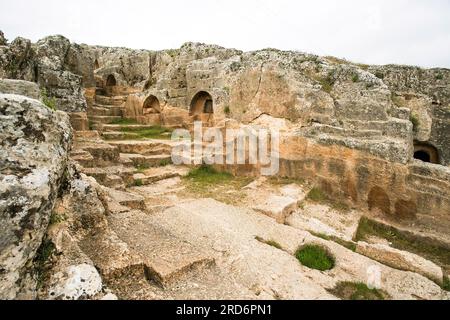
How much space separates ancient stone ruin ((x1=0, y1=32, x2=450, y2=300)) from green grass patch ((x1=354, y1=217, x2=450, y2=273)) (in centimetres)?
4

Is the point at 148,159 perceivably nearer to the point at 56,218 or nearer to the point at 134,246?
the point at 134,246

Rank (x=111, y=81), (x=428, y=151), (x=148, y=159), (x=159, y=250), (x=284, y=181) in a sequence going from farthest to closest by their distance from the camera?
(x=111, y=81)
(x=428, y=151)
(x=148, y=159)
(x=284, y=181)
(x=159, y=250)

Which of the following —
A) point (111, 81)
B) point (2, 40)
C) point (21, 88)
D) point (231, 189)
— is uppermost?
point (111, 81)

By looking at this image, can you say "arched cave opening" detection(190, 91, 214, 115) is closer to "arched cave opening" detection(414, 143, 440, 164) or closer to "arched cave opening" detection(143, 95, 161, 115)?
"arched cave opening" detection(143, 95, 161, 115)

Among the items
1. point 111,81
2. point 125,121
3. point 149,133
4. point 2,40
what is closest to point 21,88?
point 2,40

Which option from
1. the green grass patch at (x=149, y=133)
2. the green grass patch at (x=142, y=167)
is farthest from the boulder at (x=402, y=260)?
the green grass patch at (x=149, y=133)

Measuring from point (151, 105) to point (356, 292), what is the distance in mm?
12806

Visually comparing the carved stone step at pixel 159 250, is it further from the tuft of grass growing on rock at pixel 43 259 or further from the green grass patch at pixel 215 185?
the green grass patch at pixel 215 185

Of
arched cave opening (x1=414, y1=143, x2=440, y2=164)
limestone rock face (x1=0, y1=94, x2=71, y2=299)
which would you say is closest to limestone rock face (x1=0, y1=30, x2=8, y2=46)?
limestone rock face (x1=0, y1=94, x2=71, y2=299)

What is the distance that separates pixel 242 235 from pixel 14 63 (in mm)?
6296

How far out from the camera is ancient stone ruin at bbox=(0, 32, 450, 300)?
2572mm

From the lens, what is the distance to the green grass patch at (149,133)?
39.5 ft

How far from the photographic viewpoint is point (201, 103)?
14.3 m

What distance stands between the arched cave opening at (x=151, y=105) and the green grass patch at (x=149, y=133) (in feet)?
5.11
